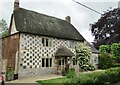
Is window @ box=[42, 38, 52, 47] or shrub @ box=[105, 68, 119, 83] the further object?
window @ box=[42, 38, 52, 47]

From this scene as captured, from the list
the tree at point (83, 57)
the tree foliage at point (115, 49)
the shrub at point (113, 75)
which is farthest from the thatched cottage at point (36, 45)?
the shrub at point (113, 75)

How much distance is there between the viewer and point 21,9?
28.8m

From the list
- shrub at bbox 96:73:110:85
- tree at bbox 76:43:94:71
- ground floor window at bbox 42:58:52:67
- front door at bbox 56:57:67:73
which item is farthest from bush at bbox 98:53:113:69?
shrub at bbox 96:73:110:85

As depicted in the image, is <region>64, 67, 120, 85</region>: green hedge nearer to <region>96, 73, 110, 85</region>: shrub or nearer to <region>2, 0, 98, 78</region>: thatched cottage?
<region>96, 73, 110, 85</region>: shrub

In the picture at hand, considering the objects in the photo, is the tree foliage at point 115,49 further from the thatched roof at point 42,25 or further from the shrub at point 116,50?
the thatched roof at point 42,25

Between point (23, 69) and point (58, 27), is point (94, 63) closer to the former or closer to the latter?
point (58, 27)

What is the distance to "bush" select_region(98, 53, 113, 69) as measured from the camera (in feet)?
122

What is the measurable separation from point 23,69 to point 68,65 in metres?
8.16

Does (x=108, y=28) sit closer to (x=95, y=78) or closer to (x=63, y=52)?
(x=63, y=52)

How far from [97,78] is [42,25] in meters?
15.8

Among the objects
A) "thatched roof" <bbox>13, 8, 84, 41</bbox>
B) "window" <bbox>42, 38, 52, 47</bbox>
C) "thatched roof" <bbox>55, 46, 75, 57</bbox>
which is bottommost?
"thatched roof" <bbox>55, 46, 75, 57</bbox>

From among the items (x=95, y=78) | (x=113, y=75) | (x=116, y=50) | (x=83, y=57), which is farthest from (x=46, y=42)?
(x=116, y=50)

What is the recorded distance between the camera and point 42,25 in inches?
1151

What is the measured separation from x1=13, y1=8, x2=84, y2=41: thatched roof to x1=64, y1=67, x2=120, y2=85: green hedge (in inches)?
499
